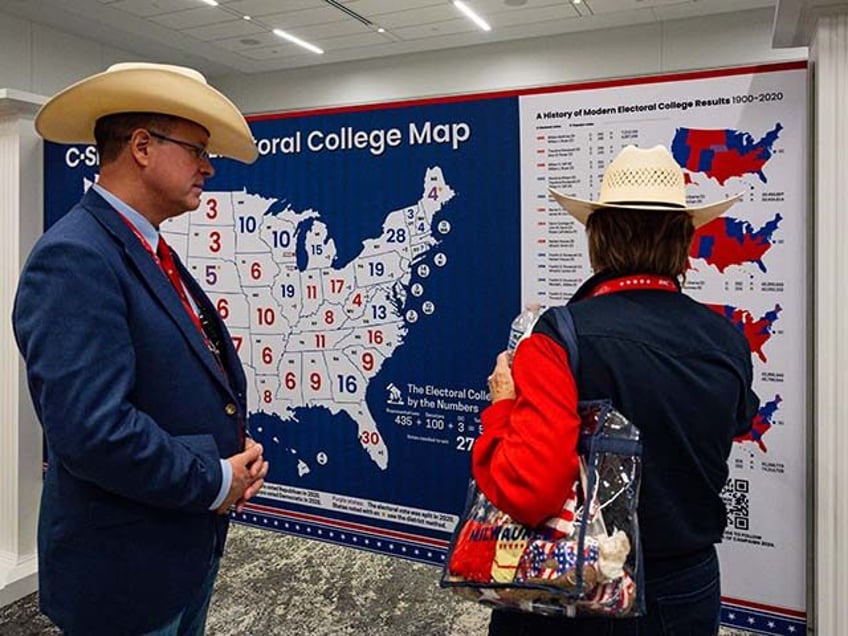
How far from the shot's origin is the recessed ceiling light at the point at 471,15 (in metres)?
7.56

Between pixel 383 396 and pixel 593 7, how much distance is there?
6.62 meters

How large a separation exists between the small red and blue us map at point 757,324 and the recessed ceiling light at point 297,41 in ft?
26.0

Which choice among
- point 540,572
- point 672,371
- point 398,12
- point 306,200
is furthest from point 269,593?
point 398,12

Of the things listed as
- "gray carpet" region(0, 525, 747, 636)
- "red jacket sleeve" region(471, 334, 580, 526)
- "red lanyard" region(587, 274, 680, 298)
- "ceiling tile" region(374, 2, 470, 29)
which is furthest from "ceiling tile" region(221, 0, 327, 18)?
"red jacket sleeve" region(471, 334, 580, 526)

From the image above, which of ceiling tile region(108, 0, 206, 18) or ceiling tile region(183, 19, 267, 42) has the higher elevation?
ceiling tile region(183, 19, 267, 42)

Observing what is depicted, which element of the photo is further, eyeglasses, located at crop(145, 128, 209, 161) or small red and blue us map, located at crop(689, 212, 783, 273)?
small red and blue us map, located at crop(689, 212, 783, 273)

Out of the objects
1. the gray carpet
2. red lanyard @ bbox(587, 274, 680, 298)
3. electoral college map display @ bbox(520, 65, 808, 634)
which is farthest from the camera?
the gray carpet

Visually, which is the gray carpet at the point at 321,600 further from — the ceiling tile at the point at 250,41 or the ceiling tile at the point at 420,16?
the ceiling tile at the point at 250,41

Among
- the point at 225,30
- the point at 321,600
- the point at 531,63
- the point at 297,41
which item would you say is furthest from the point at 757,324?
the point at 297,41

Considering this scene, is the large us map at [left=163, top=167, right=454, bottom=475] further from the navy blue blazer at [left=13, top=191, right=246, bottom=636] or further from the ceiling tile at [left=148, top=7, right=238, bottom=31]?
the ceiling tile at [left=148, top=7, right=238, bottom=31]

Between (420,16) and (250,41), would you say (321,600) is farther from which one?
(250,41)

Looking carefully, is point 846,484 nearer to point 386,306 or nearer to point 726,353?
point 726,353

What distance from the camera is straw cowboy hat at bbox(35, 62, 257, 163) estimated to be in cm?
143

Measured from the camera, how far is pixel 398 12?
7797 millimetres
